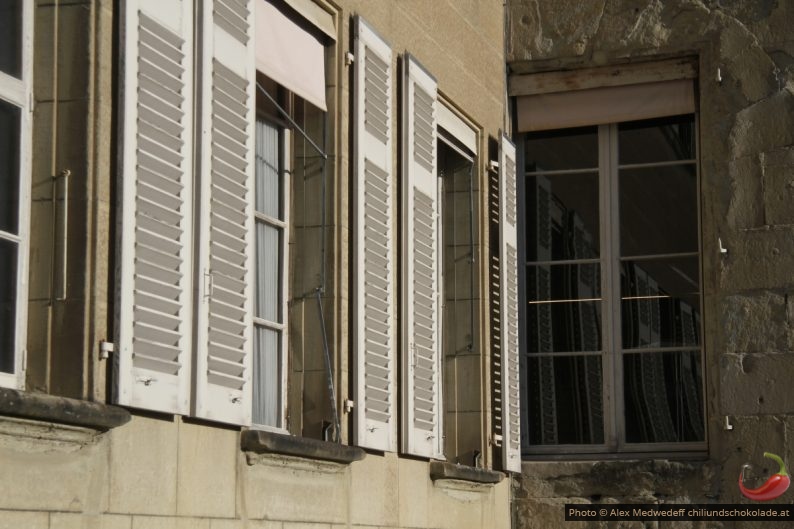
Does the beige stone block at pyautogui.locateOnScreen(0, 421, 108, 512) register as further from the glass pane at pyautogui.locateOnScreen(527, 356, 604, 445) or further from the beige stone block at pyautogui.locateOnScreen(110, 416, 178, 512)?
the glass pane at pyautogui.locateOnScreen(527, 356, 604, 445)

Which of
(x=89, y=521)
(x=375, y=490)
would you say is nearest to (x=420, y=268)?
(x=375, y=490)

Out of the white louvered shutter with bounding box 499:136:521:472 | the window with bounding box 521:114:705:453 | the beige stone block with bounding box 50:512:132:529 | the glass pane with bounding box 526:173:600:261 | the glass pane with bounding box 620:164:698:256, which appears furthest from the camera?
the glass pane with bounding box 526:173:600:261

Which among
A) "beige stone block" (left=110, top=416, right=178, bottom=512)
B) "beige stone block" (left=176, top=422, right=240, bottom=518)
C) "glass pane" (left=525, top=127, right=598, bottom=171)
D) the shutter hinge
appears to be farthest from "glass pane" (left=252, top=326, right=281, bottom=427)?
"glass pane" (left=525, top=127, right=598, bottom=171)

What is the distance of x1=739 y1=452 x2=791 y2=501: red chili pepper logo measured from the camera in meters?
8.60

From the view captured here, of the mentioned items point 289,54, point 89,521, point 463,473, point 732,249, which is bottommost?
point 89,521

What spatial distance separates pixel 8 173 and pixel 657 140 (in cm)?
591

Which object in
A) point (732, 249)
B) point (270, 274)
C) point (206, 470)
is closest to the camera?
point (206, 470)

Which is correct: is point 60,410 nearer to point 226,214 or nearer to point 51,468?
point 51,468

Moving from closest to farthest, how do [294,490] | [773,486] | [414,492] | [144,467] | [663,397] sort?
1. [144,467]
2. [294,490]
3. [414,492]
4. [773,486]
5. [663,397]

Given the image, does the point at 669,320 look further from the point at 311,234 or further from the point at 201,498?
the point at 201,498

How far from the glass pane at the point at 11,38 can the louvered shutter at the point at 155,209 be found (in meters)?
0.29

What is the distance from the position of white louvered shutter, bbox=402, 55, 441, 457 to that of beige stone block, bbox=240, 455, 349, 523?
2.60 ft

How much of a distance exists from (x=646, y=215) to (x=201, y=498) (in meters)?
5.09

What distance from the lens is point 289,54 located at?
19.8ft
